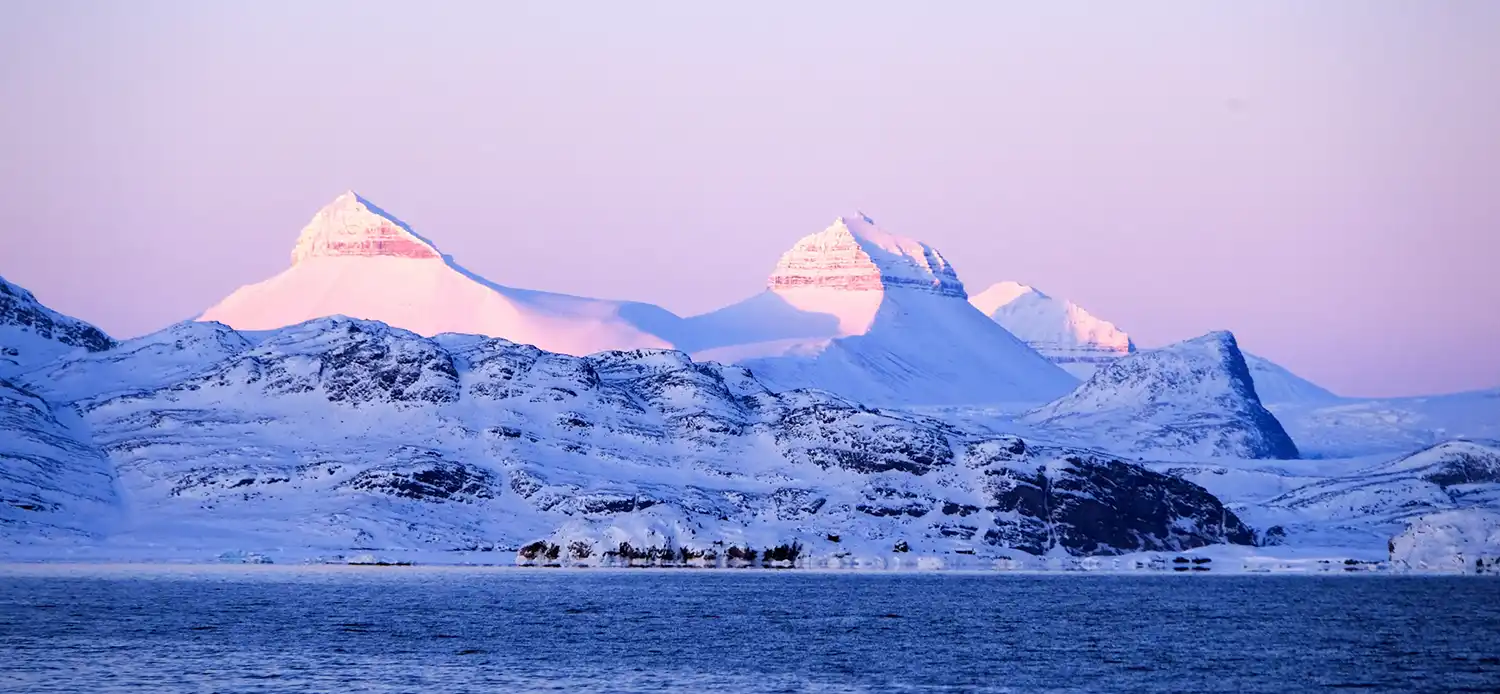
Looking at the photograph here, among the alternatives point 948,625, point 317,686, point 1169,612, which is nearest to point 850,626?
point 948,625

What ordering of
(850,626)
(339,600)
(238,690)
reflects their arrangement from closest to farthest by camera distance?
(238,690) < (850,626) < (339,600)

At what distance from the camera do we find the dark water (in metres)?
116

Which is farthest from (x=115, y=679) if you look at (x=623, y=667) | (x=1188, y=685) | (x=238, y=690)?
(x=1188, y=685)

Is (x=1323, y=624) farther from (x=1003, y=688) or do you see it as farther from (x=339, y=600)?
(x=339, y=600)

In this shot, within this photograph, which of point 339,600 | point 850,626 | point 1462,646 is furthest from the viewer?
point 339,600

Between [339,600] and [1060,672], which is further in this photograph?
[339,600]

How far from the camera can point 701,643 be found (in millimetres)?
144375

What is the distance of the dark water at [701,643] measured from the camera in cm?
11650

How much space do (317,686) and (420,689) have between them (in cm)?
527

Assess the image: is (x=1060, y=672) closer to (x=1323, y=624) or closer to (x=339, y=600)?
(x=1323, y=624)

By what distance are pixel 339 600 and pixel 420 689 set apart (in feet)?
247

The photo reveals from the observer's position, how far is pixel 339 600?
183m

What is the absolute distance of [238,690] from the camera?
352ft

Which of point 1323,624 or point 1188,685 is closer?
point 1188,685
